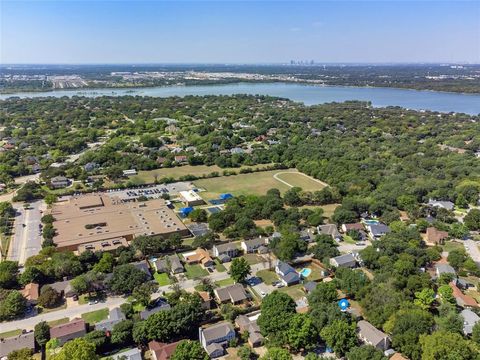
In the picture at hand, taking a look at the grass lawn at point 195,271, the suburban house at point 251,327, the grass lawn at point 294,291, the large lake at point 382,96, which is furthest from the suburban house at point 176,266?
the large lake at point 382,96

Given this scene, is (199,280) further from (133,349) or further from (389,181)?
(389,181)

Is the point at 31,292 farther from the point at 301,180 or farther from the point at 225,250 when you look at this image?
the point at 301,180

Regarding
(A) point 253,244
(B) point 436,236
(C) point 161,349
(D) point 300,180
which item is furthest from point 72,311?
(D) point 300,180

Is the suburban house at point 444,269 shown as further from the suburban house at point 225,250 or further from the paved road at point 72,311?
the paved road at point 72,311

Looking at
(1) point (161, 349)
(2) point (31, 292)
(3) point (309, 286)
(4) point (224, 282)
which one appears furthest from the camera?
(4) point (224, 282)

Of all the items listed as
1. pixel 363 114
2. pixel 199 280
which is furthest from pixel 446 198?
pixel 363 114

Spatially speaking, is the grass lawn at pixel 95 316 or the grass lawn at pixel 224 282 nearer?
the grass lawn at pixel 95 316
